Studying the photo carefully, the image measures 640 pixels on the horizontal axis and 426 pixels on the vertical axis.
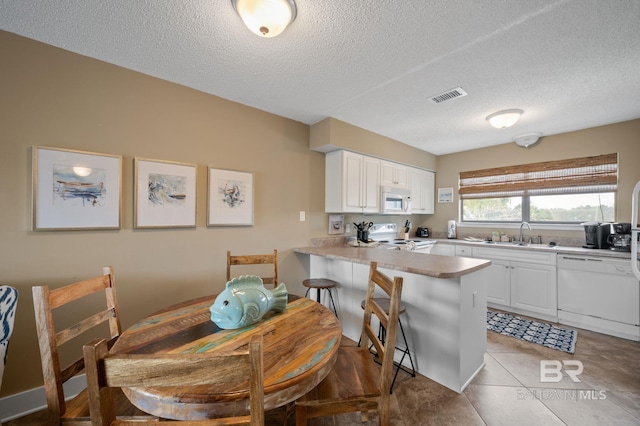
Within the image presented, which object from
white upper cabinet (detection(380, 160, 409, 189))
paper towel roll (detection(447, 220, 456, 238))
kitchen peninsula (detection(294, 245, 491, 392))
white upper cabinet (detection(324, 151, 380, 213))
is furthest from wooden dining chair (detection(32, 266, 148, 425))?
paper towel roll (detection(447, 220, 456, 238))

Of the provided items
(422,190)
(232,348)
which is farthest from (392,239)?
(232,348)

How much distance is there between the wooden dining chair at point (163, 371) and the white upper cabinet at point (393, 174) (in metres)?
3.36

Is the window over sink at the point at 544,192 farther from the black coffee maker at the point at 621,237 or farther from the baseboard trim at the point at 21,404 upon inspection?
the baseboard trim at the point at 21,404

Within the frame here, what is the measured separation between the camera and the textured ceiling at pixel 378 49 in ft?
4.76

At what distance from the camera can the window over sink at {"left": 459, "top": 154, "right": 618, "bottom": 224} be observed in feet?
10.6

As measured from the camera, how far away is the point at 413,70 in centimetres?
203

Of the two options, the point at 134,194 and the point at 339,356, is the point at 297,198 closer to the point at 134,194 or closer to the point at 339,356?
the point at 134,194

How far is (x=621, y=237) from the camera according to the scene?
2840 mm

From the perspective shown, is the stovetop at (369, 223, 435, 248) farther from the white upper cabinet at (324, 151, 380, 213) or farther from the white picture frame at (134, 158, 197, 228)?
the white picture frame at (134, 158, 197, 228)

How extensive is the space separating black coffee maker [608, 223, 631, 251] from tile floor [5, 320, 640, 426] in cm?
113

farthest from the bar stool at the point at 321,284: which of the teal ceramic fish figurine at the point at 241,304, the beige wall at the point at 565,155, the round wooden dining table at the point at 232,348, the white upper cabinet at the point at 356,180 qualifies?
the beige wall at the point at 565,155

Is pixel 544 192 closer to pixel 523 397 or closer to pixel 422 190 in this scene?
pixel 422 190

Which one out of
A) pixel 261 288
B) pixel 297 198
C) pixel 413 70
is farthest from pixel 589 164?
pixel 261 288

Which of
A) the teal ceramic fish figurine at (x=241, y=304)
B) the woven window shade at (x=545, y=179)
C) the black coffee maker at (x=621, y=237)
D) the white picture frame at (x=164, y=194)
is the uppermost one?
the woven window shade at (x=545, y=179)
